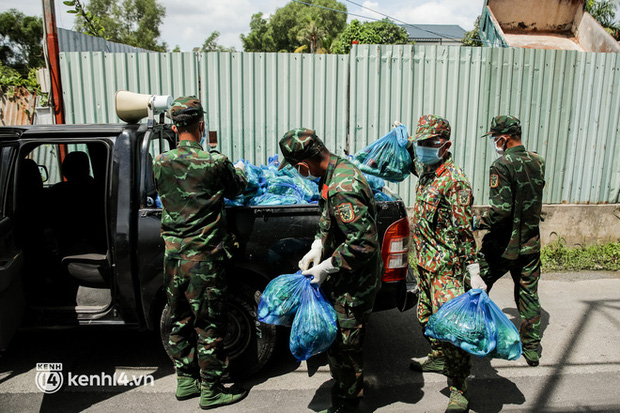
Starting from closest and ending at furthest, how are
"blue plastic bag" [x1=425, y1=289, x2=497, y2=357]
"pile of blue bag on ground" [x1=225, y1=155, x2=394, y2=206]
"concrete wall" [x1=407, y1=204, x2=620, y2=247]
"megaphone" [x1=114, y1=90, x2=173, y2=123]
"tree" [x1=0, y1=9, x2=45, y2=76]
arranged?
1. "blue plastic bag" [x1=425, y1=289, x2=497, y2=357]
2. "pile of blue bag on ground" [x1=225, y1=155, x2=394, y2=206]
3. "megaphone" [x1=114, y1=90, x2=173, y2=123]
4. "concrete wall" [x1=407, y1=204, x2=620, y2=247]
5. "tree" [x1=0, y1=9, x2=45, y2=76]

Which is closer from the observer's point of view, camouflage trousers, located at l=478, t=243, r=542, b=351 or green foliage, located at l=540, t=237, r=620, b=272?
camouflage trousers, located at l=478, t=243, r=542, b=351

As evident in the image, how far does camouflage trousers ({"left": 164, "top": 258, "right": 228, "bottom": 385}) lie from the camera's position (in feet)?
10.0

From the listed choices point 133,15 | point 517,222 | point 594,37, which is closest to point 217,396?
point 517,222

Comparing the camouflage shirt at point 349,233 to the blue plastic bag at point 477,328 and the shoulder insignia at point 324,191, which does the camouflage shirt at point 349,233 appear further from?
the blue plastic bag at point 477,328

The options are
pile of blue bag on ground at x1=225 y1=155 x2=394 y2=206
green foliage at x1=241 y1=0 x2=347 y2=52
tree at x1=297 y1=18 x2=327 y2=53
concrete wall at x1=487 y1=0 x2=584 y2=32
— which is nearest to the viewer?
pile of blue bag on ground at x1=225 y1=155 x2=394 y2=206

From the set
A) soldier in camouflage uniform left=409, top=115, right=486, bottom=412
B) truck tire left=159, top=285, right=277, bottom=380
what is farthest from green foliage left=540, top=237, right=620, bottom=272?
truck tire left=159, top=285, right=277, bottom=380

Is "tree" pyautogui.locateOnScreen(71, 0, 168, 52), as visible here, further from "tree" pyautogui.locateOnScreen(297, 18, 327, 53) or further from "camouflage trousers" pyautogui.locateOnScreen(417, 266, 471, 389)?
"camouflage trousers" pyautogui.locateOnScreen(417, 266, 471, 389)

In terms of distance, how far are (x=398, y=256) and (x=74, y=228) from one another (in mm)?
2951

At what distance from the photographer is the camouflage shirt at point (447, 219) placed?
10.2 feet

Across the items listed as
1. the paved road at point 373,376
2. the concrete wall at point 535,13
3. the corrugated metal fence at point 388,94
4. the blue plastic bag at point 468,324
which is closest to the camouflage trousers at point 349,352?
the paved road at point 373,376

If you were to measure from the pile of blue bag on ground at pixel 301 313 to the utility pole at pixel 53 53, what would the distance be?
15.2 feet

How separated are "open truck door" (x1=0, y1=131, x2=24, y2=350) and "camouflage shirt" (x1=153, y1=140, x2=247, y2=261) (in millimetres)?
1075

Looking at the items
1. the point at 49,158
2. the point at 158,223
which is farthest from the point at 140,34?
the point at 158,223

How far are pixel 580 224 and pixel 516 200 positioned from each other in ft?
12.3
